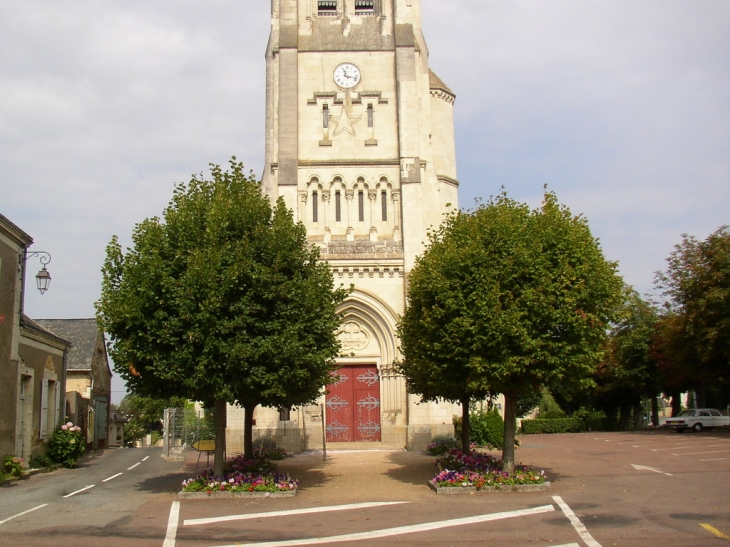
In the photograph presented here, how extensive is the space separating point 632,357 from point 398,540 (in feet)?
107

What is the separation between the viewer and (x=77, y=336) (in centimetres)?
3328

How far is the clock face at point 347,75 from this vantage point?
29688mm

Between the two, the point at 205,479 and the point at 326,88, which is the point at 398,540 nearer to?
the point at 205,479

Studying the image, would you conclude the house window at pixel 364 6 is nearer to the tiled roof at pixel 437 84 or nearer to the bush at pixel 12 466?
the tiled roof at pixel 437 84

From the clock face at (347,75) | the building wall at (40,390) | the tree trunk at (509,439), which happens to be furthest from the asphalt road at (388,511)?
the clock face at (347,75)

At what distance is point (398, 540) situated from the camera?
10.5 metres

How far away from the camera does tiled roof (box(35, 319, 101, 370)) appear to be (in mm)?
31703

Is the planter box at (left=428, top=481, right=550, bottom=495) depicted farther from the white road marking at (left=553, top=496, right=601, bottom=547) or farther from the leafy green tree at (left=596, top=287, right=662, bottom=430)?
the leafy green tree at (left=596, top=287, right=662, bottom=430)

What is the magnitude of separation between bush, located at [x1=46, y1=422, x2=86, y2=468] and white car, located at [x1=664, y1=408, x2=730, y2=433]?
90.0 feet

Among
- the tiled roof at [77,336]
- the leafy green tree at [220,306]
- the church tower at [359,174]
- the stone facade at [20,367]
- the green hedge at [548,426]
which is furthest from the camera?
the green hedge at [548,426]

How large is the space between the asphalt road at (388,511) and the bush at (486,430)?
4543 mm

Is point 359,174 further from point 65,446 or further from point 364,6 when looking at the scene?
point 65,446

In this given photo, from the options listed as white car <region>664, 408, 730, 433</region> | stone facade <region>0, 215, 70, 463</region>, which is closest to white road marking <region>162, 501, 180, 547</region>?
stone facade <region>0, 215, 70, 463</region>

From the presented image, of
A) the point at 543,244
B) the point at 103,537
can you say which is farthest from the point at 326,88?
the point at 103,537
